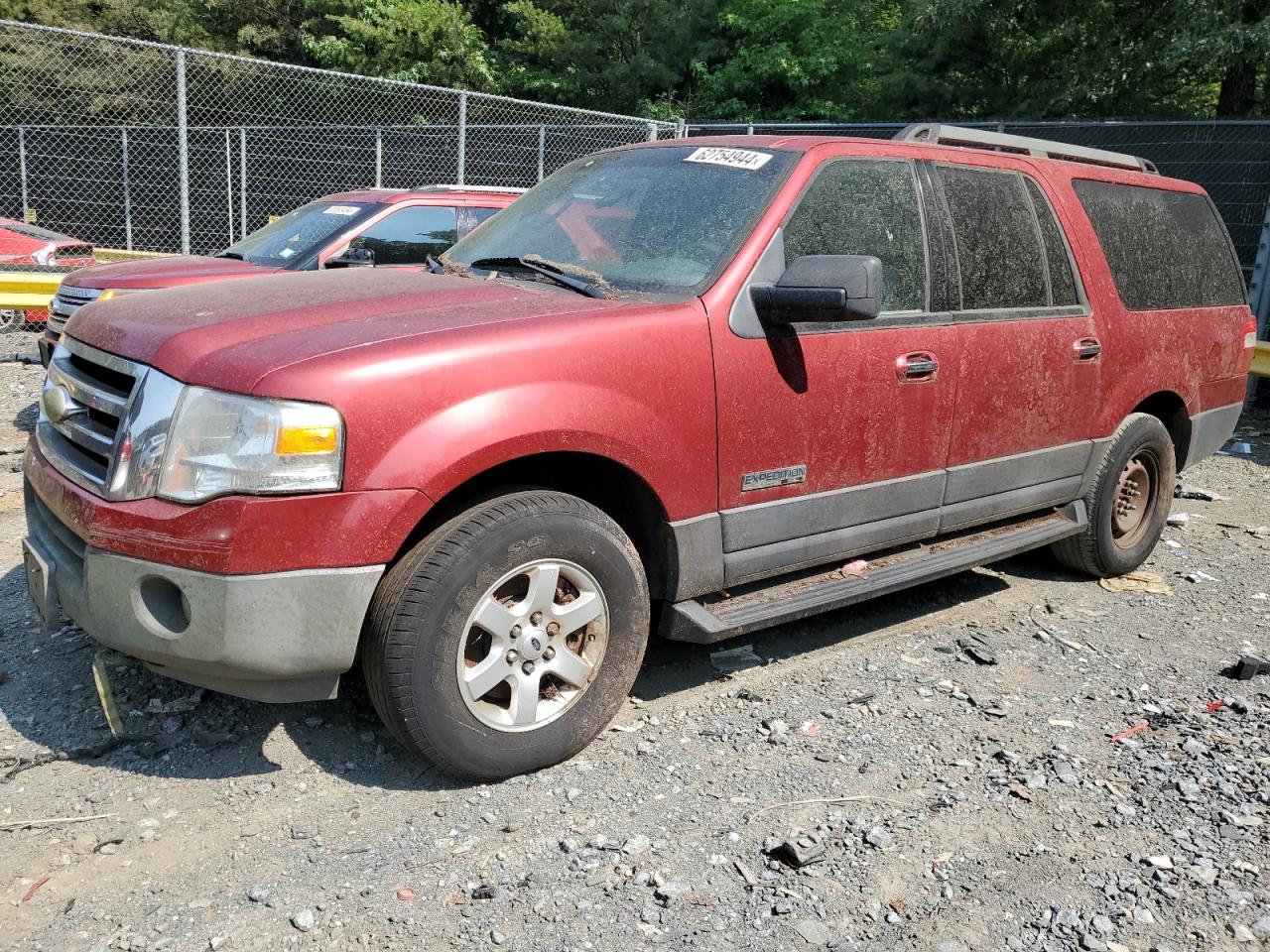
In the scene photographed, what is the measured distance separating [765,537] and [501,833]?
136 centimetres

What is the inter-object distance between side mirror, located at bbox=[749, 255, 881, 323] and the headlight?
1.53m

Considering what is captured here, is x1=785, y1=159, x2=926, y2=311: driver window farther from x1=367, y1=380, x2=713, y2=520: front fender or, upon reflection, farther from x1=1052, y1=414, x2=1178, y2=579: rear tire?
x1=1052, y1=414, x2=1178, y2=579: rear tire

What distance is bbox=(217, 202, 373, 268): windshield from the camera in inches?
324

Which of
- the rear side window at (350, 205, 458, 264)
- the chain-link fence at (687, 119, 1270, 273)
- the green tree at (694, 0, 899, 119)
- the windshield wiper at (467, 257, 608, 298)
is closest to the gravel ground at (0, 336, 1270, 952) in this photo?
the windshield wiper at (467, 257, 608, 298)

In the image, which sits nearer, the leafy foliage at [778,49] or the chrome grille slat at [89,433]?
the chrome grille slat at [89,433]

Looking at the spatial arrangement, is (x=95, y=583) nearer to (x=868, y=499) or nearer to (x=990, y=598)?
(x=868, y=499)

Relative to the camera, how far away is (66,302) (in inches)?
305

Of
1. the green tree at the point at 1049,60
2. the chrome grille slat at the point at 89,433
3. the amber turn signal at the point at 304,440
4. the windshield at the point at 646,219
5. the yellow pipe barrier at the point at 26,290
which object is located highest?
the green tree at the point at 1049,60

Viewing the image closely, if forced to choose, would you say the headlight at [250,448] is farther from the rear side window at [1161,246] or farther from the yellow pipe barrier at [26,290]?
the yellow pipe barrier at [26,290]

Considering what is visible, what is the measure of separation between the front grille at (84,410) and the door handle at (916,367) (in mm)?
2593

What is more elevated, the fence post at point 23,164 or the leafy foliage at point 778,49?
the leafy foliage at point 778,49

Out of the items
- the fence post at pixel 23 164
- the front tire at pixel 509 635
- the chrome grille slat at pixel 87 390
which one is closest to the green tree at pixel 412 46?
the fence post at pixel 23 164

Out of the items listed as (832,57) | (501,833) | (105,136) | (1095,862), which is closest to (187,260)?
(501,833)

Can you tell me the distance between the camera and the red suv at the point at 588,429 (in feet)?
9.43
